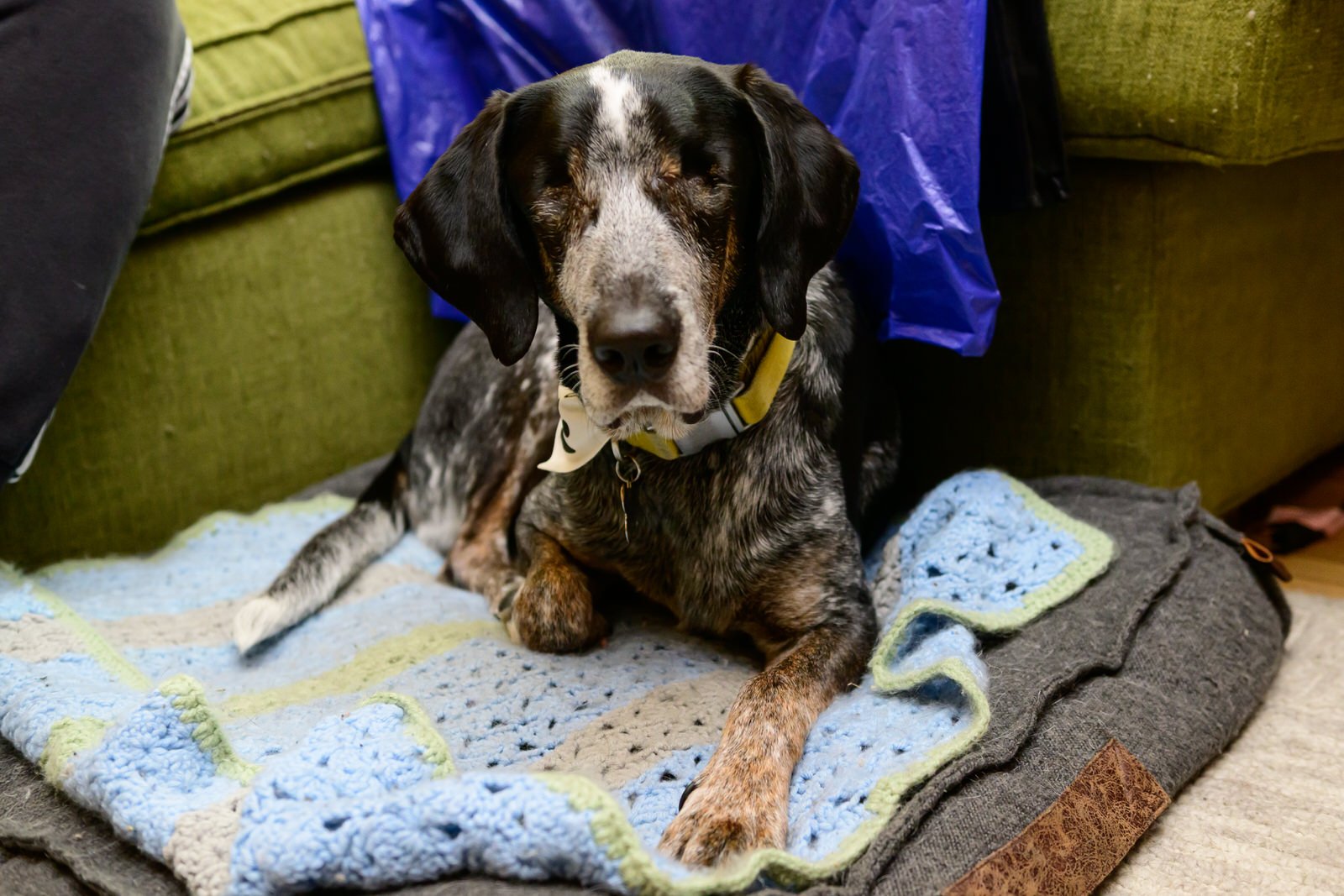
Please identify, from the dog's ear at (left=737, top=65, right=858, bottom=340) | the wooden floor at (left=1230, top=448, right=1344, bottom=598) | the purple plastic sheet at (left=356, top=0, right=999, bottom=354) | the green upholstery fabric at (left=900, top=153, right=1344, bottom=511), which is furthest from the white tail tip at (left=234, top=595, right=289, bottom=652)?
the wooden floor at (left=1230, top=448, right=1344, bottom=598)

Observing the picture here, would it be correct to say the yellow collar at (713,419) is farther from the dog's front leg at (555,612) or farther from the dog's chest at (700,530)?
the dog's front leg at (555,612)

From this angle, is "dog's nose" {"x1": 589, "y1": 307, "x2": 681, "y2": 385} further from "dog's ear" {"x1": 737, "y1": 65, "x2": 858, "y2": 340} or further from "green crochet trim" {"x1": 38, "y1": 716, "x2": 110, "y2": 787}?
"green crochet trim" {"x1": 38, "y1": 716, "x2": 110, "y2": 787}

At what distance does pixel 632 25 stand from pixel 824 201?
0.88m

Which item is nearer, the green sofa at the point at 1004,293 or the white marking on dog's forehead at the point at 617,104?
the white marking on dog's forehead at the point at 617,104

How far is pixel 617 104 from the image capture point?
175cm

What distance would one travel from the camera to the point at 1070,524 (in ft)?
7.06

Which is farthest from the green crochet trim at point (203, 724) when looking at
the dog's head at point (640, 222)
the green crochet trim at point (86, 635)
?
the dog's head at point (640, 222)

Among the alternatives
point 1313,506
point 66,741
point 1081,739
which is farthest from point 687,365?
point 1313,506

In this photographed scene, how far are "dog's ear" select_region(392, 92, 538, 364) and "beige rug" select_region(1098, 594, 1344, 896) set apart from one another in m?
1.22

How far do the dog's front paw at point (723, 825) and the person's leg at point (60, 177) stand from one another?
4.66ft

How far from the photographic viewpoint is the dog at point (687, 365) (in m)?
1.67

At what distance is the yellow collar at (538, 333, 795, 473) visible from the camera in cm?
194

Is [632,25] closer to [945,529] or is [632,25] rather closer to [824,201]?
[824,201]

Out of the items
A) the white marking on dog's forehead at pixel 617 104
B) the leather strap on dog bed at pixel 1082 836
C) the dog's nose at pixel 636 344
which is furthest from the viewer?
the white marking on dog's forehead at pixel 617 104
